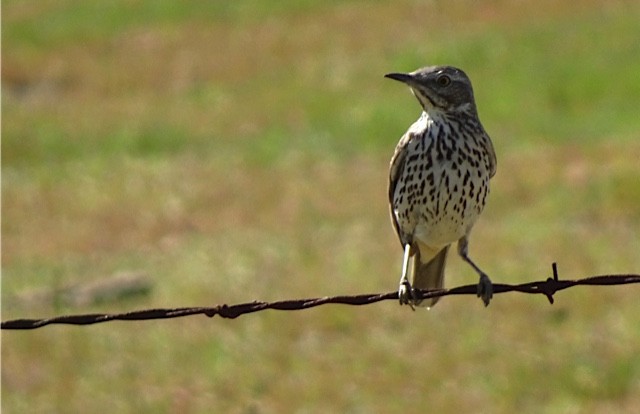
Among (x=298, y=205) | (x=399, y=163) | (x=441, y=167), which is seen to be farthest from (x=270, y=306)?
(x=298, y=205)

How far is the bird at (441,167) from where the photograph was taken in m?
7.76

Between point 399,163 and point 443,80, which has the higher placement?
point 443,80

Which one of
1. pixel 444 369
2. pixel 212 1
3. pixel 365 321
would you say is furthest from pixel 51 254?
pixel 212 1

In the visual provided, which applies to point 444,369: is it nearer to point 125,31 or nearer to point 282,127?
point 282,127

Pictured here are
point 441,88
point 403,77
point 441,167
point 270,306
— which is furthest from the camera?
point 441,88

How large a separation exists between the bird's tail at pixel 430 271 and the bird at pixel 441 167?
7.0 inches

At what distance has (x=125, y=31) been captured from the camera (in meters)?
42.6

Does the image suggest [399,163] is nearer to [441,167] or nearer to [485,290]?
[441,167]

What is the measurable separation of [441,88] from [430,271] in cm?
105

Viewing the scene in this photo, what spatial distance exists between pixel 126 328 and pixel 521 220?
6.23 m

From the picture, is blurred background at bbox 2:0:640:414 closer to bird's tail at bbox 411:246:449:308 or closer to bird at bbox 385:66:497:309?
bird's tail at bbox 411:246:449:308

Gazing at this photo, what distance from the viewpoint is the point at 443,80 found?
793cm

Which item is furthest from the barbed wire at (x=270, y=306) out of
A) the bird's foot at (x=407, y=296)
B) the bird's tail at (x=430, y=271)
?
the bird's tail at (x=430, y=271)

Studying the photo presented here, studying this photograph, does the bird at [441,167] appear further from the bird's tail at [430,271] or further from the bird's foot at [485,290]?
the bird's foot at [485,290]
